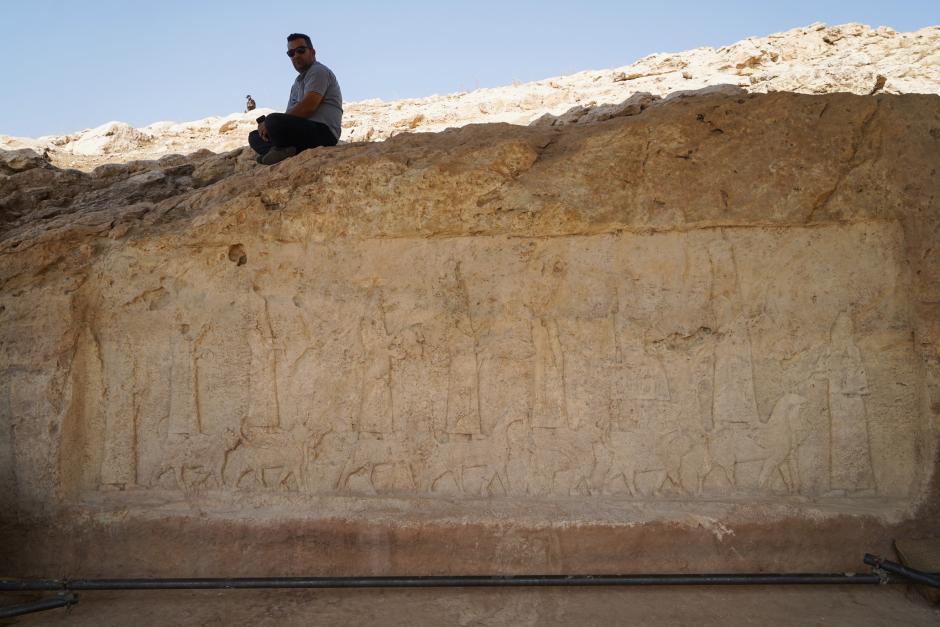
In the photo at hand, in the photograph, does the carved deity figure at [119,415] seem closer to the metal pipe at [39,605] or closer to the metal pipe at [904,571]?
the metal pipe at [39,605]

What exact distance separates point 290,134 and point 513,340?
2204 mm

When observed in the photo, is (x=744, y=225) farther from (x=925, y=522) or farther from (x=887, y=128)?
(x=925, y=522)

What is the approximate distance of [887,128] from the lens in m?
4.19

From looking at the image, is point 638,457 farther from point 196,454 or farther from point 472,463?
point 196,454

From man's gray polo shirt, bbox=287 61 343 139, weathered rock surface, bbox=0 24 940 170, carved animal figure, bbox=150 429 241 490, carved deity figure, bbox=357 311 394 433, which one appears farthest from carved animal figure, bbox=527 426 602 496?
man's gray polo shirt, bbox=287 61 343 139

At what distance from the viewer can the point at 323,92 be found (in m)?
5.26

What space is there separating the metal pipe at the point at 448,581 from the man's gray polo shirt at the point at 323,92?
3263 millimetres

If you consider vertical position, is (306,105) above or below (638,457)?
above

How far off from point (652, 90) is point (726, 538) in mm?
3781

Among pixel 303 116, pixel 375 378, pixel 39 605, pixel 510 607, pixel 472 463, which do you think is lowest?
pixel 510 607

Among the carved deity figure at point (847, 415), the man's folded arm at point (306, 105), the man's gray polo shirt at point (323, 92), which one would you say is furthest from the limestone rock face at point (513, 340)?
the man's gray polo shirt at point (323, 92)

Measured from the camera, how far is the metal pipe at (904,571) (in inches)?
144

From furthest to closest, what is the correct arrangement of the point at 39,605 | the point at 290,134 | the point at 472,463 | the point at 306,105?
the point at 306,105
the point at 290,134
the point at 472,463
the point at 39,605

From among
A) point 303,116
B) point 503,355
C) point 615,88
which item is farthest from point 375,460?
point 615,88
